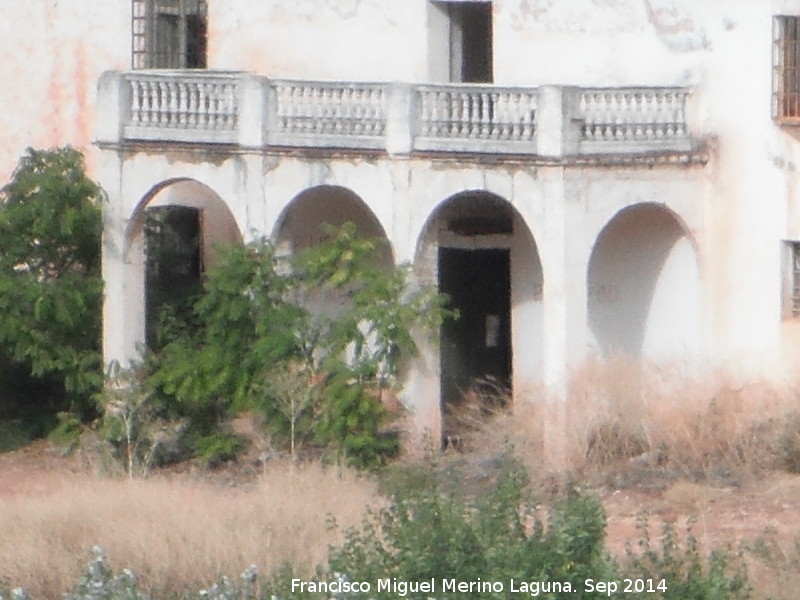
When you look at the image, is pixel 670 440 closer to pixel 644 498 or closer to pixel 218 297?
pixel 644 498

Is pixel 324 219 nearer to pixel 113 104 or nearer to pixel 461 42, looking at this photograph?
pixel 461 42

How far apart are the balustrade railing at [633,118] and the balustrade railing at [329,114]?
217 centimetres

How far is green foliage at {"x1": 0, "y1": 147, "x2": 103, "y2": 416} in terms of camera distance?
2442 cm

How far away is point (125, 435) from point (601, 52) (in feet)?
21.2

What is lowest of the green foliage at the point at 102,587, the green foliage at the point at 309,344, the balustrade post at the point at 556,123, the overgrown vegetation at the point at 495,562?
the green foliage at the point at 102,587

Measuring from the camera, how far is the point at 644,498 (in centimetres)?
2114

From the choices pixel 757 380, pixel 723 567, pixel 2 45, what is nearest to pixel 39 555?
pixel 723 567

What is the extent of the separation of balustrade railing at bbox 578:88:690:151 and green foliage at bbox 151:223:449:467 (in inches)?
93.0

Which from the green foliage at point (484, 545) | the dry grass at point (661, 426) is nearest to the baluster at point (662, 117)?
the dry grass at point (661, 426)

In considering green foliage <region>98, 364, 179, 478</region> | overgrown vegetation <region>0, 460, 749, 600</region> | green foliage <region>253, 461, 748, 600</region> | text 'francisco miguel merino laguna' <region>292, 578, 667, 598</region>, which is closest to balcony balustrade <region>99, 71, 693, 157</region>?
green foliage <region>98, 364, 179, 478</region>

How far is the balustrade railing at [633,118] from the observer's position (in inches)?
888

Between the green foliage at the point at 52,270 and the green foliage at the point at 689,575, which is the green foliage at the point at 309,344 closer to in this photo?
the green foliage at the point at 52,270

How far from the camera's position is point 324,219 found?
2517 cm

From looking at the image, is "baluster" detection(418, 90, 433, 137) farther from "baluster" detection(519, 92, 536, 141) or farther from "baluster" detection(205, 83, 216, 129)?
"baluster" detection(205, 83, 216, 129)
